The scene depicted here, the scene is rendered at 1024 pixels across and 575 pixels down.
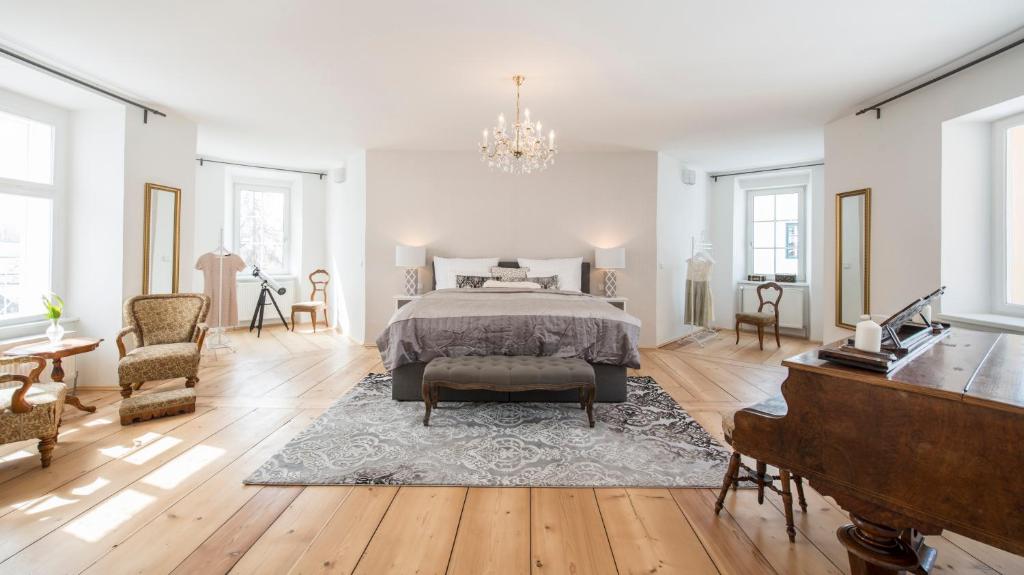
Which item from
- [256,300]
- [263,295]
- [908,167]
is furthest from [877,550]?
[256,300]

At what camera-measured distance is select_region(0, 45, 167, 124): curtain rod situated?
313 centimetres

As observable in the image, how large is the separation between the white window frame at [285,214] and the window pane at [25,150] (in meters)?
3.32

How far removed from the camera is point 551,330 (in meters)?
3.63

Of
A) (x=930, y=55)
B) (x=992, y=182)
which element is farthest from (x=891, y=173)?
(x=930, y=55)

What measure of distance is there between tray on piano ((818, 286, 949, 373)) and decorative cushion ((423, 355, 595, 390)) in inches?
67.6

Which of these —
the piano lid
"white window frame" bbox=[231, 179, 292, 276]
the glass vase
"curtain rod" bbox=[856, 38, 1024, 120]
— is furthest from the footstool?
"curtain rod" bbox=[856, 38, 1024, 120]

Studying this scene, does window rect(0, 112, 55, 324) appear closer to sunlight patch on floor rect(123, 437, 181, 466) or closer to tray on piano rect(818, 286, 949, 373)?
sunlight patch on floor rect(123, 437, 181, 466)

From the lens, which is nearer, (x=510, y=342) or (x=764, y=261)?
(x=510, y=342)

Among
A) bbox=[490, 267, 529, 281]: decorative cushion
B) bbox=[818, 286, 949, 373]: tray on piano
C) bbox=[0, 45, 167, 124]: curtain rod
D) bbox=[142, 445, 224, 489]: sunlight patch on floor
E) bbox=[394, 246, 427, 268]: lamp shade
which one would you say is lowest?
bbox=[142, 445, 224, 489]: sunlight patch on floor

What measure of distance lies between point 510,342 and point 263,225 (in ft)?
19.4

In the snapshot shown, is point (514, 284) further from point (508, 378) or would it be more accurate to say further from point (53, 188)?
point (53, 188)

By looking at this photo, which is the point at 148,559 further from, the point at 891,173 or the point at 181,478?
the point at 891,173

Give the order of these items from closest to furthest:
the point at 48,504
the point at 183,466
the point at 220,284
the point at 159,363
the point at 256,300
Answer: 1. the point at 48,504
2. the point at 183,466
3. the point at 159,363
4. the point at 220,284
5. the point at 256,300

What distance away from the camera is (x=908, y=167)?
146 inches
